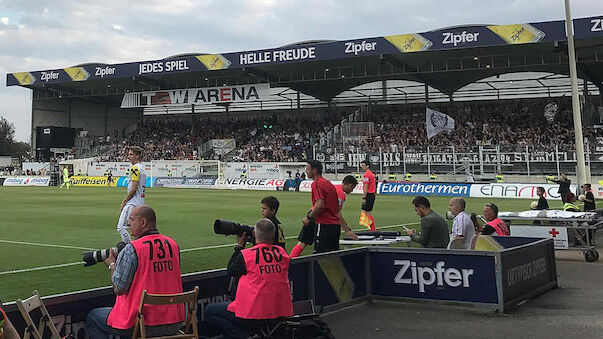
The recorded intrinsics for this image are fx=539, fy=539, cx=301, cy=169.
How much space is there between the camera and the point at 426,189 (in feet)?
112

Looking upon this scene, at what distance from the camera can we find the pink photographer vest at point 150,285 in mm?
4285

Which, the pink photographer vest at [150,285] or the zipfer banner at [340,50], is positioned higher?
the zipfer banner at [340,50]

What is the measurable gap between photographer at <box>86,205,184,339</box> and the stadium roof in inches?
1380

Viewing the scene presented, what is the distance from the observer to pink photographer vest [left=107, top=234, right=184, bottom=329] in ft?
14.1

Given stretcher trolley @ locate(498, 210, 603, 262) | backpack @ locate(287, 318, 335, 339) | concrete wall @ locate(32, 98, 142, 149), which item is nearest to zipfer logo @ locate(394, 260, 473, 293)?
backpack @ locate(287, 318, 335, 339)

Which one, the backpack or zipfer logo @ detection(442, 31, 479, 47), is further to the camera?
zipfer logo @ detection(442, 31, 479, 47)

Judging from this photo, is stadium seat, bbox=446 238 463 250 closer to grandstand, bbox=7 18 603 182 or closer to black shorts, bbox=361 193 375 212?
black shorts, bbox=361 193 375 212

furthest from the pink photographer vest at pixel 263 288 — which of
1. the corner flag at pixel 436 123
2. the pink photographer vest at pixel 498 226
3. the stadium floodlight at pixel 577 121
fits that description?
the corner flag at pixel 436 123

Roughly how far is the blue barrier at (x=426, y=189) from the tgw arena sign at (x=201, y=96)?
14.9 meters

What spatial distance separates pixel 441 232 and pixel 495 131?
1557 inches

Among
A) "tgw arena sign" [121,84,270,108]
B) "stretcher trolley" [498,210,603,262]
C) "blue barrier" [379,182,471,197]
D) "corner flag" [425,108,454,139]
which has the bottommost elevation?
"stretcher trolley" [498,210,603,262]

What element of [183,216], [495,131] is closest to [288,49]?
[495,131]

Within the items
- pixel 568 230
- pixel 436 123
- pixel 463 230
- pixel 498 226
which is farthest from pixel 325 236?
pixel 436 123

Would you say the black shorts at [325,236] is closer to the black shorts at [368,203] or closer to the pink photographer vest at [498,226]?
the pink photographer vest at [498,226]
